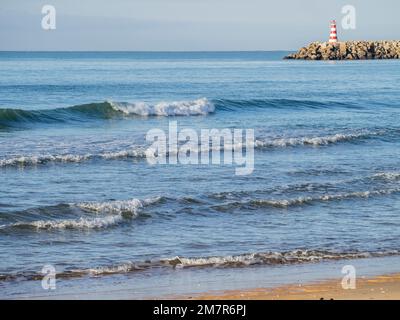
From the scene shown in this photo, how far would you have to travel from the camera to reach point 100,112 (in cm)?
3484

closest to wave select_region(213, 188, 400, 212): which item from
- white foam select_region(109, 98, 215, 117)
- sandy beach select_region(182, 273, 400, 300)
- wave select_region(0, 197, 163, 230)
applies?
wave select_region(0, 197, 163, 230)

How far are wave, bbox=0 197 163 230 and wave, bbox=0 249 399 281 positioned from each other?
7.92 feet

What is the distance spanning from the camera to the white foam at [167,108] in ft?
117

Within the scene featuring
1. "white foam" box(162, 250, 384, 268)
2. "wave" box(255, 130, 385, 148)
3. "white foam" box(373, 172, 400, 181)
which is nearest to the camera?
"white foam" box(162, 250, 384, 268)

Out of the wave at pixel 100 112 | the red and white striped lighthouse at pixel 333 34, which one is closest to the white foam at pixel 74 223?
the wave at pixel 100 112

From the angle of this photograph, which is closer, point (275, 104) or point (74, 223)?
point (74, 223)

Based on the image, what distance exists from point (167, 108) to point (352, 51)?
3462 inches

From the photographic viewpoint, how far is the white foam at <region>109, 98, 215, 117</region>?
3566 centimetres

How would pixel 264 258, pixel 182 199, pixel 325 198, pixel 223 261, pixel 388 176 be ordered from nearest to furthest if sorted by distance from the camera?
pixel 223 261, pixel 264 258, pixel 182 199, pixel 325 198, pixel 388 176

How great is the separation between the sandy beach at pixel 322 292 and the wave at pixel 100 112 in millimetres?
21115

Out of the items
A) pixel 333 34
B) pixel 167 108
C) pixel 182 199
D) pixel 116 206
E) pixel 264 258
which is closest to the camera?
pixel 264 258

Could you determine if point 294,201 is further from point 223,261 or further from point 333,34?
point 333,34

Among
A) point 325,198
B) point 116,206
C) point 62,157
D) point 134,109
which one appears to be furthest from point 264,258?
point 134,109

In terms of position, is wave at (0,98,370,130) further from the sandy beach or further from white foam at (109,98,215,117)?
the sandy beach
